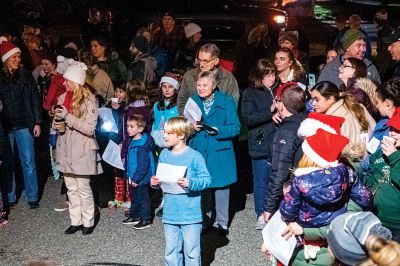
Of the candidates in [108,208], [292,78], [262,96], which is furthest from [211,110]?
[108,208]

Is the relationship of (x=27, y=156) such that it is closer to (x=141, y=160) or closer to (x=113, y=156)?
(x=113, y=156)

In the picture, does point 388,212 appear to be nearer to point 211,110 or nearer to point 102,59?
point 211,110

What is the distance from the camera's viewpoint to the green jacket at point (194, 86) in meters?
7.35

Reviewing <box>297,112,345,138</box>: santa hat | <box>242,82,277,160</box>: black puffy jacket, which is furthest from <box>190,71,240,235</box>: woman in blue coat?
<box>297,112,345,138</box>: santa hat

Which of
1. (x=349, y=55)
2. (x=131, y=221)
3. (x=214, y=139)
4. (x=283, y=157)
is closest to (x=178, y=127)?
(x=283, y=157)

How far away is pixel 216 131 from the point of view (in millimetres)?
6719

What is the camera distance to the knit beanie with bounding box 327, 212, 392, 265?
2.89 m

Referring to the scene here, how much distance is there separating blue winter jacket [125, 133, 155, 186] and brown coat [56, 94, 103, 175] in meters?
0.45

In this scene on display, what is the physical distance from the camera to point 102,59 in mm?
9344

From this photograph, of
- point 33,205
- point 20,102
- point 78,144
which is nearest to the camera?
point 78,144

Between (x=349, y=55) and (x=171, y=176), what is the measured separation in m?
3.63

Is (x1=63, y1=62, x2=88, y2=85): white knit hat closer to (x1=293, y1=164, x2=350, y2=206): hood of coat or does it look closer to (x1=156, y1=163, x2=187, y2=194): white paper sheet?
(x1=156, y1=163, x2=187, y2=194): white paper sheet

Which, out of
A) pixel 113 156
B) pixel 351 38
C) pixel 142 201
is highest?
pixel 351 38

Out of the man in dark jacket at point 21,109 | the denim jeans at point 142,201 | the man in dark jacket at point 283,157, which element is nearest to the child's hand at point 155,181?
the man in dark jacket at point 283,157
